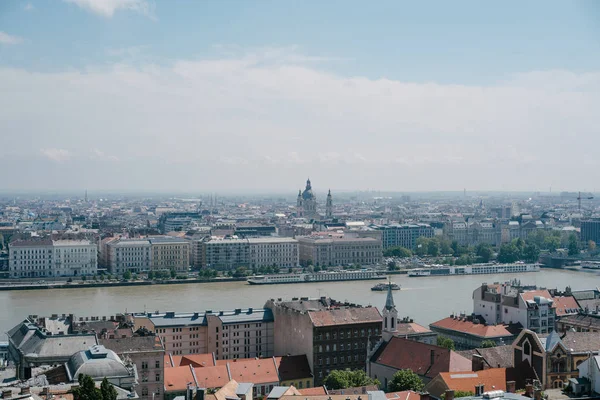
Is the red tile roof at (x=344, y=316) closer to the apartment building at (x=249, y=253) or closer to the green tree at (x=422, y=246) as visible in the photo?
the apartment building at (x=249, y=253)

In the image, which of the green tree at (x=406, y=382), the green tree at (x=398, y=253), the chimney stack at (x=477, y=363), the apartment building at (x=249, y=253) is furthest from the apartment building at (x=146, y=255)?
the chimney stack at (x=477, y=363)

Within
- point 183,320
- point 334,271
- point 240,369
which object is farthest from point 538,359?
point 334,271

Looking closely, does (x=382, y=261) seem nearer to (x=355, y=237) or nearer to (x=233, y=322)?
(x=355, y=237)

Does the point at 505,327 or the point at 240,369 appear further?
the point at 505,327

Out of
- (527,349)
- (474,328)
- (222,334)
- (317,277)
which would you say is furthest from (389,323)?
(317,277)

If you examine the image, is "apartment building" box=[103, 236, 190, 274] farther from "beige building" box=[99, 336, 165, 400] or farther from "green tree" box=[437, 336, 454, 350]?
"beige building" box=[99, 336, 165, 400]

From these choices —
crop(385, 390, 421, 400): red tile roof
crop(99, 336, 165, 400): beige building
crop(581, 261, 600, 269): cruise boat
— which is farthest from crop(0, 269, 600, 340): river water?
crop(385, 390, 421, 400): red tile roof
